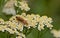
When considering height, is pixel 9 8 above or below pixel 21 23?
above

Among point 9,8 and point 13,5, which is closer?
point 13,5

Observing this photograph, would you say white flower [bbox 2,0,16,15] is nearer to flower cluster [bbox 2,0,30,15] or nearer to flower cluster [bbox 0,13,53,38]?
flower cluster [bbox 2,0,30,15]

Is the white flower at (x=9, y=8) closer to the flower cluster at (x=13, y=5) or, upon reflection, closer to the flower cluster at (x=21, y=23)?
the flower cluster at (x=13, y=5)

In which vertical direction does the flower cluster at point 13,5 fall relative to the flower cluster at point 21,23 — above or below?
above

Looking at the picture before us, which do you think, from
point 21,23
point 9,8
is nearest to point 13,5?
point 9,8

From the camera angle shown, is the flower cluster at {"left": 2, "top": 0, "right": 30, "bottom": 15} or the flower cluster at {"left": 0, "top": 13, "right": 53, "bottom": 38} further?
the flower cluster at {"left": 2, "top": 0, "right": 30, "bottom": 15}

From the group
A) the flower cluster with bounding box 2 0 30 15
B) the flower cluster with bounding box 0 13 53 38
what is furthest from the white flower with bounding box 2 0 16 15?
the flower cluster with bounding box 0 13 53 38

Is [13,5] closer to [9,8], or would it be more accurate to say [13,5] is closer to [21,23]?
[9,8]

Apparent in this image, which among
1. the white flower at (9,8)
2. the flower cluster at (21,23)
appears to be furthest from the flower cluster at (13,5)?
the flower cluster at (21,23)
